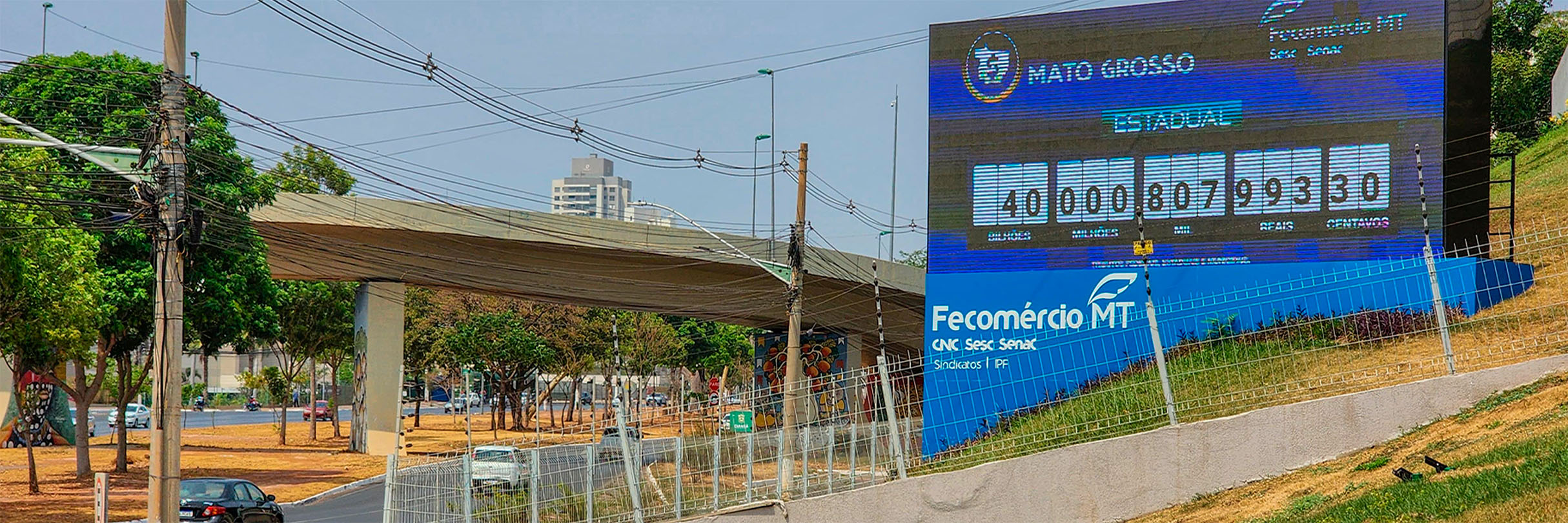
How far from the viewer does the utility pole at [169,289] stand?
16.1 meters

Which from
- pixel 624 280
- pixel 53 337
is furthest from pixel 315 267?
pixel 53 337

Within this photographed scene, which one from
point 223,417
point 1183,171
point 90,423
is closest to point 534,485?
point 1183,171

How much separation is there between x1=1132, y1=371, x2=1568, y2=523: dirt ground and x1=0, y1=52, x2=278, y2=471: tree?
25772mm

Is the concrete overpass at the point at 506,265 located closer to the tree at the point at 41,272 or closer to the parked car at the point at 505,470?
the tree at the point at 41,272

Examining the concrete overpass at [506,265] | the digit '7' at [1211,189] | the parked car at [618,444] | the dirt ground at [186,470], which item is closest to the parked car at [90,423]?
the dirt ground at [186,470]

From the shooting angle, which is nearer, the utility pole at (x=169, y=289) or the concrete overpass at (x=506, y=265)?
the utility pole at (x=169, y=289)

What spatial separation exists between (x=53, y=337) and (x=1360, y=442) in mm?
23257

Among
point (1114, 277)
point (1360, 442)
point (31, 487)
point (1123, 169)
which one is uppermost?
point (1123, 169)

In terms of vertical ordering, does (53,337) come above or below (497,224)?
below

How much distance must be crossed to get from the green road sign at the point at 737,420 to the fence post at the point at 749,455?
1.69ft

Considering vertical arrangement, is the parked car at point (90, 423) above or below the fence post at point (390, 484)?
below

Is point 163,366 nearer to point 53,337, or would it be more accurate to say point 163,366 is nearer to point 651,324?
point 53,337

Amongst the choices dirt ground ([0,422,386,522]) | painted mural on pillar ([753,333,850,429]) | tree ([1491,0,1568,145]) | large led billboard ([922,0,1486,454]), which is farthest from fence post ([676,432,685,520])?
painted mural on pillar ([753,333,850,429])

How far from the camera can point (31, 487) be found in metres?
30.5
